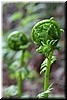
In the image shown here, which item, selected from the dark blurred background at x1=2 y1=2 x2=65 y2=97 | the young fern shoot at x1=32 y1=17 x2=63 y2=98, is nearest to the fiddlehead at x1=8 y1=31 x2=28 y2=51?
the young fern shoot at x1=32 y1=17 x2=63 y2=98

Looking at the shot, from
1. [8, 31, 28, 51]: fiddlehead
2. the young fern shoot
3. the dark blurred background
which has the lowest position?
the young fern shoot

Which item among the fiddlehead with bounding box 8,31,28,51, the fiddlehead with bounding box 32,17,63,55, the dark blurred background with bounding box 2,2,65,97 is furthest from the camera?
the dark blurred background with bounding box 2,2,65,97

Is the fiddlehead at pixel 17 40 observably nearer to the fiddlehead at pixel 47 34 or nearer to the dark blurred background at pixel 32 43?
the fiddlehead at pixel 47 34

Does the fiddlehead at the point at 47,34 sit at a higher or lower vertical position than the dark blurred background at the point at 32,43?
lower

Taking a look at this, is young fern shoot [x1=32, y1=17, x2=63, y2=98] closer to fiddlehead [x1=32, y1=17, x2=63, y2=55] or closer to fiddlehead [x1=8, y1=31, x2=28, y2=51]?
fiddlehead [x1=32, y1=17, x2=63, y2=55]

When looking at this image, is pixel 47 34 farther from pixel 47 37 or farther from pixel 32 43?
pixel 32 43

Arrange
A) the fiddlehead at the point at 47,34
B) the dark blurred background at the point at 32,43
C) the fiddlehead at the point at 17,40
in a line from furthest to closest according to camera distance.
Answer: the dark blurred background at the point at 32,43, the fiddlehead at the point at 17,40, the fiddlehead at the point at 47,34

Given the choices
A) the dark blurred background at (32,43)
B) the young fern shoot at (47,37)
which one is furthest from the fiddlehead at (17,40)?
the dark blurred background at (32,43)

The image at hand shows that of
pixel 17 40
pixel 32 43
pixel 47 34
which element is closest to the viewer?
pixel 47 34

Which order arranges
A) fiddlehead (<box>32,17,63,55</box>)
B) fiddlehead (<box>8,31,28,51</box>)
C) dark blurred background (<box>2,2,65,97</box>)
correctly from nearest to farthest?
fiddlehead (<box>32,17,63,55</box>) → fiddlehead (<box>8,31,28,51</box>) → dark blurred background (<box>2,2,65,97</box>)

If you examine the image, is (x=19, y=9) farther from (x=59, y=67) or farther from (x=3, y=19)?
(x=59, y=67)

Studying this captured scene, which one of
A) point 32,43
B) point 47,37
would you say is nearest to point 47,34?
point 47,37

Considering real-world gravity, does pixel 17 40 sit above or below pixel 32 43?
below
